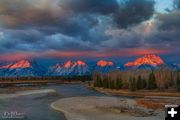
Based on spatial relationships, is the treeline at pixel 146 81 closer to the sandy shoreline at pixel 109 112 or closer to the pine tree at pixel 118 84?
the pine tree at pixel 118 84

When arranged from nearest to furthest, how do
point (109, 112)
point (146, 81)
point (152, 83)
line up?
point (109, 112) → point (152, 83) → point (146, 81)

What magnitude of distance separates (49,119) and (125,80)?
99.3 meters

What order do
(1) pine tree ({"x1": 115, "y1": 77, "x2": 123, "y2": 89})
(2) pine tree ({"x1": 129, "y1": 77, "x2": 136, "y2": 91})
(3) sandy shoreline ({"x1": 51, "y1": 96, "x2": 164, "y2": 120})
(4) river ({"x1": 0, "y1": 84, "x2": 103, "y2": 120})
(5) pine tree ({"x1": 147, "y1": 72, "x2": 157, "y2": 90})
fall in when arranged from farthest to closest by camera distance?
(1) pine tree ({"x1": 115, "y1": 77, "x2": 123, "y2": 89}) < (5) pine tree ({"x1": 147, "y1": 72, "x2": 157, "y2": 90}) < (2) pine tree ({"x1": 129, "y1": 77, "x2": 136, "y2": 91}) < (4) river ({"x1": 0, "y1": 84, "x2": 103, "y2": 120}) < (3) sandy shoreline ({"x1": 51, "y1": 96, "x2": 164, "y2": 120})

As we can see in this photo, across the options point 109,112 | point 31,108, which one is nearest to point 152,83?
point 31,108

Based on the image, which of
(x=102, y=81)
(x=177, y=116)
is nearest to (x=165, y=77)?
→ (x=102, y=81)

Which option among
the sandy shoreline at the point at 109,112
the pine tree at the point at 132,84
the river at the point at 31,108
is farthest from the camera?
the pine tree at the point at 132,84

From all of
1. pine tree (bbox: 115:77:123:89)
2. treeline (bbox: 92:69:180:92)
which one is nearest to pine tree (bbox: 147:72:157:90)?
treeline (bbox: 92:69:180:92)

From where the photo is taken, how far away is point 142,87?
122938mm

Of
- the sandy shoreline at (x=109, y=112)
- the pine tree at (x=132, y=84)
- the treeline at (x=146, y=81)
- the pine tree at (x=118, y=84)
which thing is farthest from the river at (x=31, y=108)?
the pine tree at (x=118, y=84)

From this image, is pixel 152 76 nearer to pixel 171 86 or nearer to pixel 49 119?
pixel 171 86

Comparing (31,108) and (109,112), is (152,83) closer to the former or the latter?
(31,108)

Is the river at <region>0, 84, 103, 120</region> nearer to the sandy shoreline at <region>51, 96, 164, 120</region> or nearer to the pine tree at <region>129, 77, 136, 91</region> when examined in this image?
the sandy shoreline at <region>51, 96, 164, 120</region>

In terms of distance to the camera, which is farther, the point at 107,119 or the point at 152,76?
the point at 152,76

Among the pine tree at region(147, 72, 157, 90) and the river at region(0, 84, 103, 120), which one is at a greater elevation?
the pine tree at region(147, 72, 157, 90)
